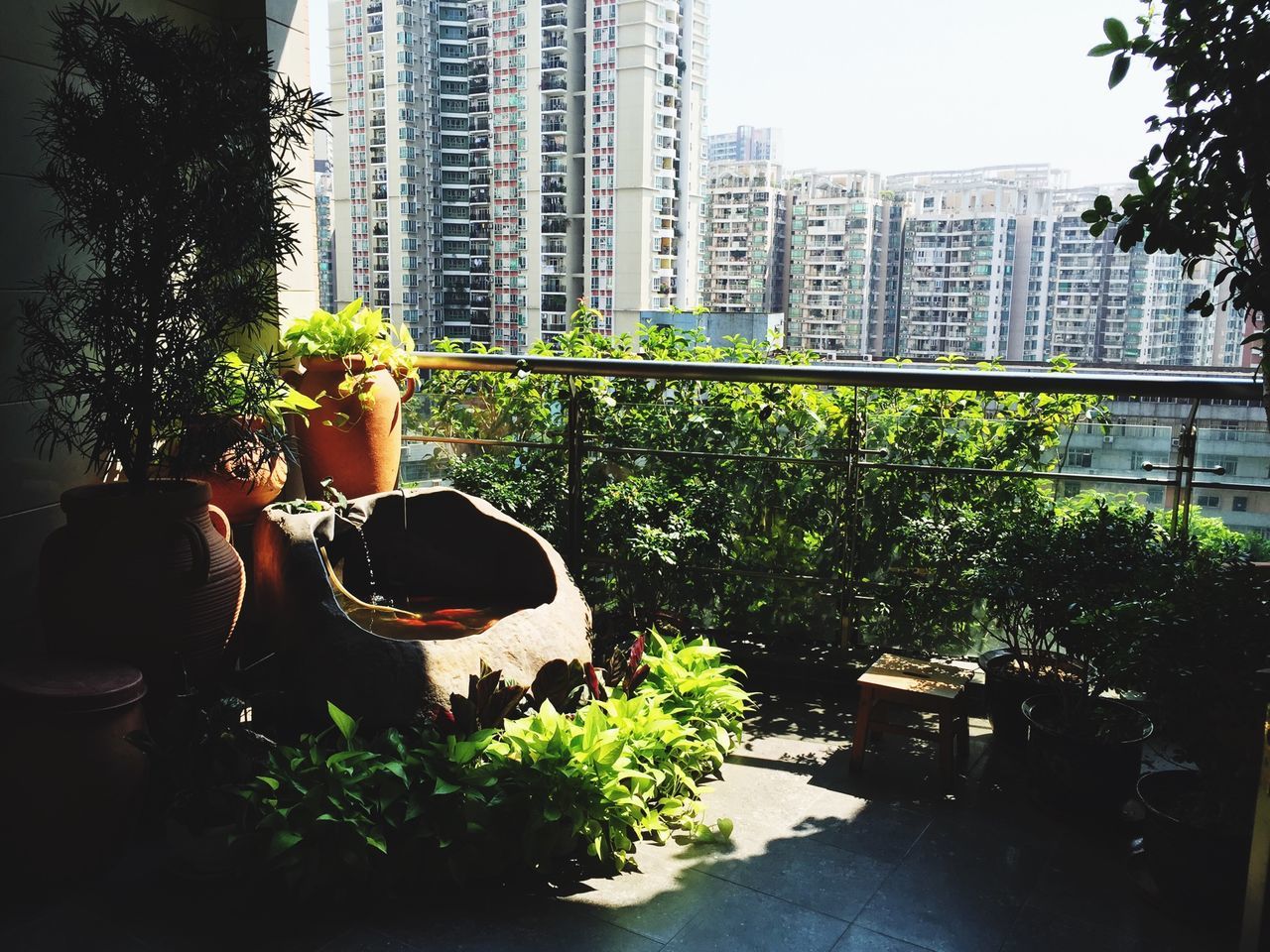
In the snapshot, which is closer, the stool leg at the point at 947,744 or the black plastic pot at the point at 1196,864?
the black plastic pot at the point at 1196,864

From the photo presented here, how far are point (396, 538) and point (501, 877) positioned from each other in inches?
60.8

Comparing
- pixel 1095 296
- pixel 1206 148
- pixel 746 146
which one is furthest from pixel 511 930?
pixel 746 146

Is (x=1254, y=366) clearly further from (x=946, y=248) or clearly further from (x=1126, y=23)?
(x=946, y=248)

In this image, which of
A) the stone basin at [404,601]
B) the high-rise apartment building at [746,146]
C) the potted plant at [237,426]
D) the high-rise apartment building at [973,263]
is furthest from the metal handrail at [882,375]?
the high-rise apartment building at [746,146]

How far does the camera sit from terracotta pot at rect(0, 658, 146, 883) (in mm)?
2381

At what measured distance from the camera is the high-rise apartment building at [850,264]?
3105cm

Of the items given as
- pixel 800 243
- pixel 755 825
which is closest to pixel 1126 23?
pixel 755 825

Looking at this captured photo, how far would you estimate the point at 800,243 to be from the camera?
35.3m

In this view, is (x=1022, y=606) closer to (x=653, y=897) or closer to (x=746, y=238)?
(x=653, y=897)

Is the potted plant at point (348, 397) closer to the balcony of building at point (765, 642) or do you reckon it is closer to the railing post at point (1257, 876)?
the balcony of building at point (765, 642)

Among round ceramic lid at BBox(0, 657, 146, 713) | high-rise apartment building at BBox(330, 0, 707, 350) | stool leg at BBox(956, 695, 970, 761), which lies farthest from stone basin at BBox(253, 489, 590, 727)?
high-rise apartment building at BBox(330, 0, 707, 350)

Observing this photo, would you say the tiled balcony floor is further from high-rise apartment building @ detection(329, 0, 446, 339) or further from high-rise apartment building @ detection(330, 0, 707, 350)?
high-rise apartment building @ detection(329, 0, 446, 339)

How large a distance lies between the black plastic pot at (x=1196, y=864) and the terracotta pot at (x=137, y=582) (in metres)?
2.64

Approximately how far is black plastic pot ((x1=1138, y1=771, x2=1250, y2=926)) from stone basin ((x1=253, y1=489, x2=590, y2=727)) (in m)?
1.68
